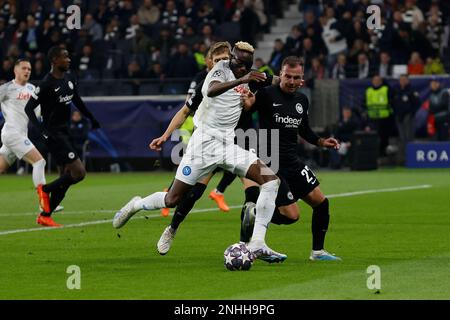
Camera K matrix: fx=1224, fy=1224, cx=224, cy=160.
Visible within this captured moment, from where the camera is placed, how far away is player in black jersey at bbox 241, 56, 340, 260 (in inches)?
506

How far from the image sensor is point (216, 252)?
45.1 feet

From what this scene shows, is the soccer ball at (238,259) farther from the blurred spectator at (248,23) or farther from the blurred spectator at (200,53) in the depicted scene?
the blurred spectator at (248,23)

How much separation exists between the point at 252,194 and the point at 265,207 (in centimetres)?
208

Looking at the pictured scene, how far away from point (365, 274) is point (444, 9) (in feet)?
75.0

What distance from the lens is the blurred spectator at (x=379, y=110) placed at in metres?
31.2

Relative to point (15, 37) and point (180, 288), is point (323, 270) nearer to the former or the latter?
point (180, 288)

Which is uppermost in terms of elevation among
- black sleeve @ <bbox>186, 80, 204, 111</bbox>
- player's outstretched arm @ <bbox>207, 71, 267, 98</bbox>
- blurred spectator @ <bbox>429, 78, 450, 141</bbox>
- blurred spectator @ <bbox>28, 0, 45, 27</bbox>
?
player's outstretched arm @ <bbox>207, 71, 267, 98</bbox>

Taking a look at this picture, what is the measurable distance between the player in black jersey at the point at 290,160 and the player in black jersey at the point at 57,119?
197 inches

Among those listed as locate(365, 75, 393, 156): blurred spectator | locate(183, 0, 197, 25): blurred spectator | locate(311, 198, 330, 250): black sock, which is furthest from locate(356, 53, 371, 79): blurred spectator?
locate(311, 198, 330, 250): black sock

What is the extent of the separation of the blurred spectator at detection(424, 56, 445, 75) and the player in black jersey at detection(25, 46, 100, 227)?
1602cm

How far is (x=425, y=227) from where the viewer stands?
54.9 ft

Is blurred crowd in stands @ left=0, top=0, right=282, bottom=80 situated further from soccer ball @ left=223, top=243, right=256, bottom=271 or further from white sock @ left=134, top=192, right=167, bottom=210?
soccer ball @ left=223, top=243, right=256, bottom=271
